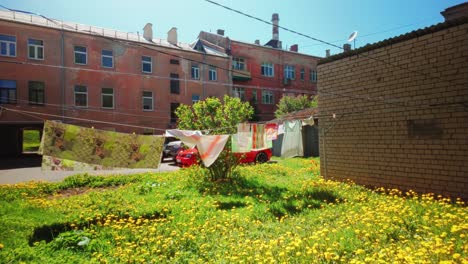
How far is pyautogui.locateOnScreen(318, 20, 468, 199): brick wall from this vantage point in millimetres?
6477

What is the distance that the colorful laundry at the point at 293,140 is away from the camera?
14955mm

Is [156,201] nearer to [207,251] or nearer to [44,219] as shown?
[44,219]

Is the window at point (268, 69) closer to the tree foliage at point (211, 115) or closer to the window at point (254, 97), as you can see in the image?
the window at point (254, 97)

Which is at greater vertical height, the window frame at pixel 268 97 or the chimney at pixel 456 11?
the window frame at pixel 268 97

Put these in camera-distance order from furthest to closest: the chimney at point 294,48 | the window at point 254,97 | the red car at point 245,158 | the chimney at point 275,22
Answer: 1. the chimney at point 294,48
2. the chimney at point 275,22
3. the window at point 254,97
4. the red car at point 245,158

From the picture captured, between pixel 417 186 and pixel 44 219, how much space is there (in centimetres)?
886

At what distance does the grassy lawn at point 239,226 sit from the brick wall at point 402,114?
0.60m

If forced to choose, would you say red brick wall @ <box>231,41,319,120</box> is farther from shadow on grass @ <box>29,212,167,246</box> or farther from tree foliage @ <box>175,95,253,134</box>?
shadow on grass @ <box>29,212,167,246</box>

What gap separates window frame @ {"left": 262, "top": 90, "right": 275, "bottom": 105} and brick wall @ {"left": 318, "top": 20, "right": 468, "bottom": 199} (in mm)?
24158

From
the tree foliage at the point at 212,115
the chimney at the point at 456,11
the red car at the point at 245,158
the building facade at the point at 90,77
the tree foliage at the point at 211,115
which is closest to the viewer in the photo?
the chimney at the point at 456,11

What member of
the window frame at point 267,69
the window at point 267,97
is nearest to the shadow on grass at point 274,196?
the window at point 267,97

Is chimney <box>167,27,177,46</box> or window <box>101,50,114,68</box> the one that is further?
chimney <box>167,27,177,46</box>

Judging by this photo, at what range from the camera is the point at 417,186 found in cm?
720

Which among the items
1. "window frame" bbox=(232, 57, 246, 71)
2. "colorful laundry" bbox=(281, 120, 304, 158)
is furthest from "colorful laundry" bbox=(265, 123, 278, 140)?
"window frame" bbox=(232, 57, 246, 71)
